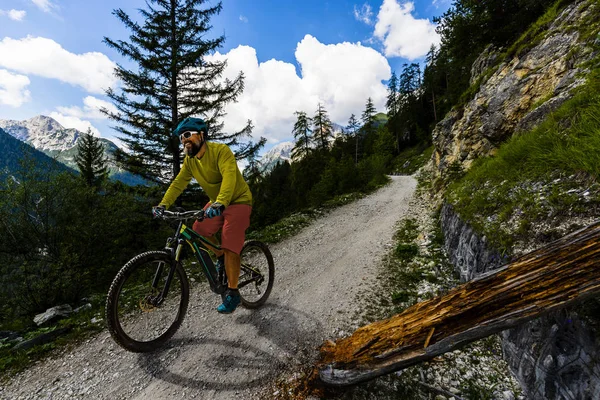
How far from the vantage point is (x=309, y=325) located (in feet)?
14.2

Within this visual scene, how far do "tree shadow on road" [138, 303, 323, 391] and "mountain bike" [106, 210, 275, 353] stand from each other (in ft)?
1.08

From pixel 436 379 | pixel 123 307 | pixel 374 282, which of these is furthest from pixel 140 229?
pixel 436 379

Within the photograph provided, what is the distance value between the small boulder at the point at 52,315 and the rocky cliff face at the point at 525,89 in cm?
1140

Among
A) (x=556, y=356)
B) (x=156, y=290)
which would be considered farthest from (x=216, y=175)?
(x=556, y=356)

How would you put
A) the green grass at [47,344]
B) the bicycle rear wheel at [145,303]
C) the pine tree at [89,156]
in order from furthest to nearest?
the pine tree at [89,156] → the green grass at [47,344] → the bicycle rear wheel at [145,303]

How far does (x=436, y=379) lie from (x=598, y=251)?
2340mm

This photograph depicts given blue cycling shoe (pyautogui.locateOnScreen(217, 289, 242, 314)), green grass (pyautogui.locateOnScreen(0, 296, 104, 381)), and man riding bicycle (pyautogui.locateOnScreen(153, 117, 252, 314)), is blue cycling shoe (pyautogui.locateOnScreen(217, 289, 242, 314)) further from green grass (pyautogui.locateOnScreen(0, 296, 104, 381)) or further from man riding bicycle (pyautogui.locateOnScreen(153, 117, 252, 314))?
green grass (pyautogui.locateOnScreen(0, 296, 104, 381))

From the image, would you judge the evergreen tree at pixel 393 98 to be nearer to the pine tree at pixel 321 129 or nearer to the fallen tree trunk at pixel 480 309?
the pine tree at pixel 321 129

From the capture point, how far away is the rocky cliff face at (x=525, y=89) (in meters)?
6.12

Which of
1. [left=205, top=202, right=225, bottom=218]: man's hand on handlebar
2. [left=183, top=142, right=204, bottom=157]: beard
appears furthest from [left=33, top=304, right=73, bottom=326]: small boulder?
[left=183, top=142, right=204, bottom=157]: beard

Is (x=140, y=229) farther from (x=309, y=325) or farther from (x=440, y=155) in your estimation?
(x=440, y=155)

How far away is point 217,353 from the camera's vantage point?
3.62 m

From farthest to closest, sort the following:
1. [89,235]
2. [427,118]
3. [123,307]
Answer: [427,118]
[89,235]
[123,307]

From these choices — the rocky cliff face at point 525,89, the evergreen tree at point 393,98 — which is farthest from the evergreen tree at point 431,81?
the rocky cliff face at point 525,89
